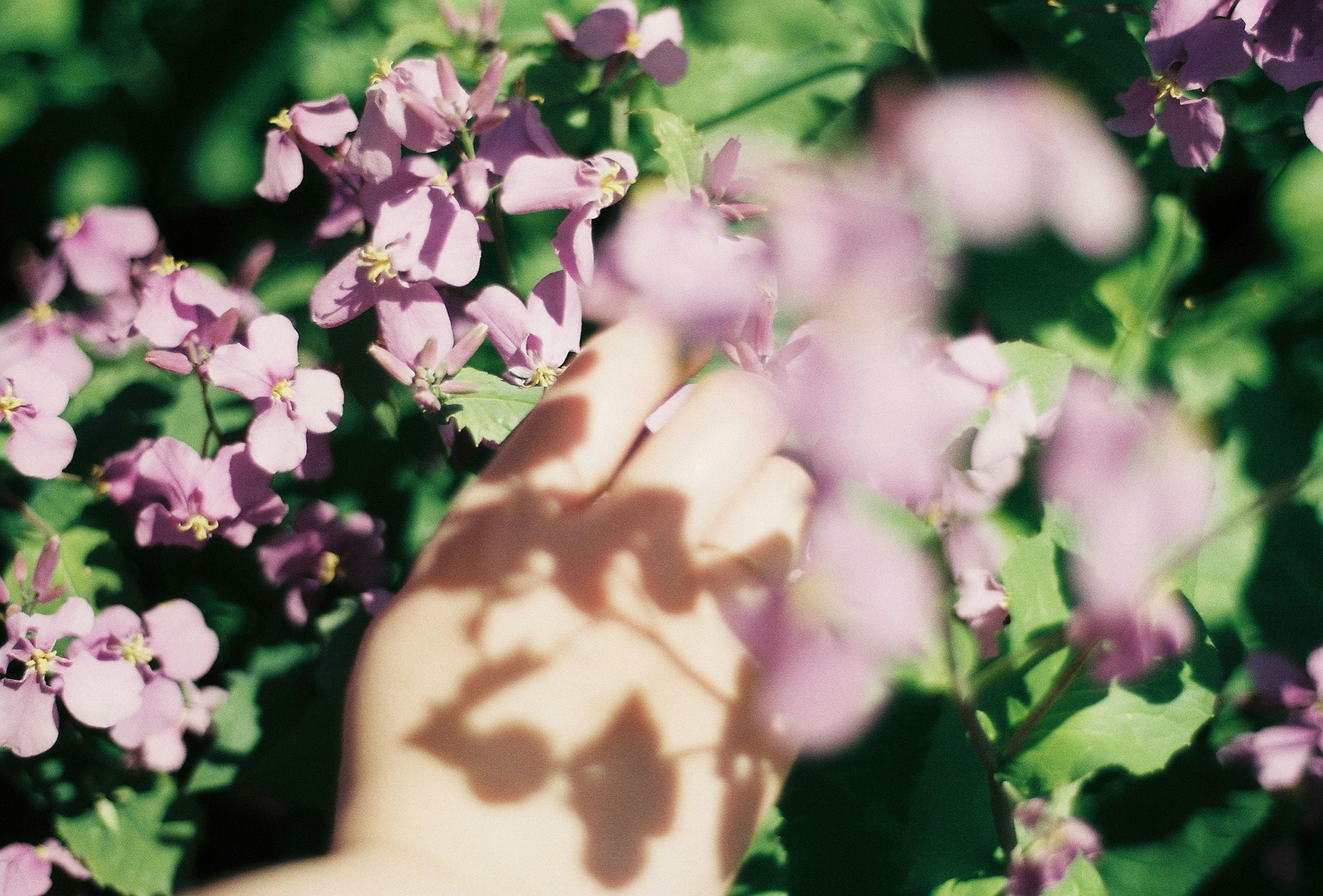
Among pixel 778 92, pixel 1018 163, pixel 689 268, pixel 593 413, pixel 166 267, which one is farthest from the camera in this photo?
pixel 778 92

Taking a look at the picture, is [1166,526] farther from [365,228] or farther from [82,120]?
[82,120]

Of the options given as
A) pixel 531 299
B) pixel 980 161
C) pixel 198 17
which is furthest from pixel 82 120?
pixel 980 161

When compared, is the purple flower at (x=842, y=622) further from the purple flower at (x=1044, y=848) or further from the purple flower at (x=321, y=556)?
the purple flower at (x=321, y=556)

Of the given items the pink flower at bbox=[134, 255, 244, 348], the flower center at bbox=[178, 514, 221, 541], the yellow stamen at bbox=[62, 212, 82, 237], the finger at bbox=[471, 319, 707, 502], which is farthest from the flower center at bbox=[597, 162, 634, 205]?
the yellow stamen at bbox=[62, 212, 82, 237]

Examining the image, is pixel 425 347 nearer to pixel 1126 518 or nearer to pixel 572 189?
pixel 572 189

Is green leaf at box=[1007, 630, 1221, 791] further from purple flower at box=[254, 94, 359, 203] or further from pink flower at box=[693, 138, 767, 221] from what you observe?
purple flower at box=[254, 94, 359, 203]

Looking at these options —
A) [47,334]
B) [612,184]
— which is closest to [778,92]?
[612,184]
